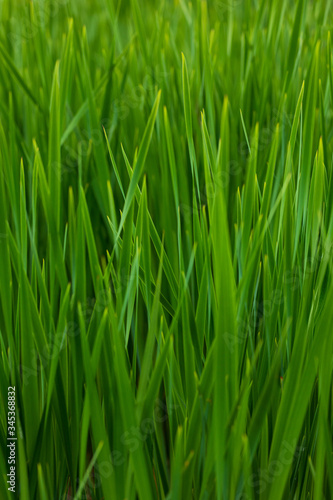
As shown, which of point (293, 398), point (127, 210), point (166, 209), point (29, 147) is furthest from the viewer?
point (29, 147)

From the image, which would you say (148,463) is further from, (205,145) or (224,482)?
(205,145)

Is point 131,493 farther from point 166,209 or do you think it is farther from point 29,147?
point 29,147

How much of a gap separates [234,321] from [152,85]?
2.14ft

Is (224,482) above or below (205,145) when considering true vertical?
below

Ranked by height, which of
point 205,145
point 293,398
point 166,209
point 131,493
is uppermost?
point 205,145

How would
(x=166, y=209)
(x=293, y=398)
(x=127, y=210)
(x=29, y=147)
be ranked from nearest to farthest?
(x=293, y=398) → (x=127, y=210) → (x=166, y=209) → (x=29, y=147)

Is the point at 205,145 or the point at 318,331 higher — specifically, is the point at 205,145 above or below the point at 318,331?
above

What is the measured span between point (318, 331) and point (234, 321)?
0.08 metres

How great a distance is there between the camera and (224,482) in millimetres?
580

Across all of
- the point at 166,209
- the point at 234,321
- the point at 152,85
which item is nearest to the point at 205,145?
the point at 166,209

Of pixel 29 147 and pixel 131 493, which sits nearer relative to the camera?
pixel 131 493

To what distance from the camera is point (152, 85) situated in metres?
1.10

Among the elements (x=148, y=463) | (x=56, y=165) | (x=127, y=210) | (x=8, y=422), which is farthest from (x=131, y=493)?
(x=56, y=165)

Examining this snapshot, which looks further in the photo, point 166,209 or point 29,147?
point 29,147
